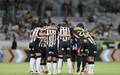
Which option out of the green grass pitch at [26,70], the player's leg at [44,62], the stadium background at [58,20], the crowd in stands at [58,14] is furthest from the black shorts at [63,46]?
the crowd in stands at [58,14]

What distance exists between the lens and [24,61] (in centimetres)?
3681

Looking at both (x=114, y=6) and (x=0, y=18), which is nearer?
(x=0, y=18)

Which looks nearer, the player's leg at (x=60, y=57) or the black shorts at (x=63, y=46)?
the player's leg at (x=60, y=57)

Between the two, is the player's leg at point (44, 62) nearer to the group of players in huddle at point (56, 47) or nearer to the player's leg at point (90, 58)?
the group of players in huddle at point (56, 47)

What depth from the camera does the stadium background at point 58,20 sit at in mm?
38031

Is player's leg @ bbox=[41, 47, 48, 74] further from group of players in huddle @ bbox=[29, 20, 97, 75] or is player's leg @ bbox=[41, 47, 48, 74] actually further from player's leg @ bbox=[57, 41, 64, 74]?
player's leg @ bbox=[57, 41, 64, 74]

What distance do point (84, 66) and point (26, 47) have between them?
45.3 feet

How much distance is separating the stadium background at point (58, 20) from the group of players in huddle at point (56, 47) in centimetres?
1121

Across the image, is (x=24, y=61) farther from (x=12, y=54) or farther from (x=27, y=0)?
(x=27, y=0)

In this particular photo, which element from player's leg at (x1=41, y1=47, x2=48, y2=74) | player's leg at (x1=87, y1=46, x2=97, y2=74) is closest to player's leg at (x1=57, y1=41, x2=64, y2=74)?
player's leg at (x1=41, y1=47, x2=48, y2=74)

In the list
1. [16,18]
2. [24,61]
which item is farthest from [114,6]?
[24,61]

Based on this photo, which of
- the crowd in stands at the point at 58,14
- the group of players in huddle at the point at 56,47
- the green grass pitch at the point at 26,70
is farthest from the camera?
the crowd in stands at the point at 58,14

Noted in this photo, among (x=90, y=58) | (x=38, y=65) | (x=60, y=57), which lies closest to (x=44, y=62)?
(x=38, y=65)

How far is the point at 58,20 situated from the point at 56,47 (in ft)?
62.6
